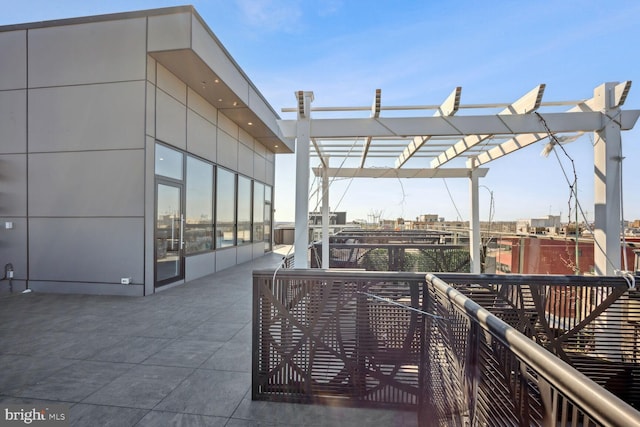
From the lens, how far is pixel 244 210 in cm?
881

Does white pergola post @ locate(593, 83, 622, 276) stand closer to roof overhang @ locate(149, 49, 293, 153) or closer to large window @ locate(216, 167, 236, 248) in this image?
roof overhang @ locate(149, 49, 293, 153)

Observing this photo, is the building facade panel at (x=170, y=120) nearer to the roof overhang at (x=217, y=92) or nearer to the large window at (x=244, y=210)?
the roof overhang at (x=217, y=92)

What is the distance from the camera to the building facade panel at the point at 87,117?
15.7 feet

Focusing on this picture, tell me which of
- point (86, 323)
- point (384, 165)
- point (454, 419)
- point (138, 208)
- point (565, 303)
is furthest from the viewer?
point (384, 165)

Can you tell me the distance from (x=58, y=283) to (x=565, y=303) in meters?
6.82

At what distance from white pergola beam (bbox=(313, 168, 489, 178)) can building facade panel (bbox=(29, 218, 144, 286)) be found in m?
3.33

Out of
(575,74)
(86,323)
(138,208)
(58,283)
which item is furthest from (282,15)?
(58,283)

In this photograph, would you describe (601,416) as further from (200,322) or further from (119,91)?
(119,91)

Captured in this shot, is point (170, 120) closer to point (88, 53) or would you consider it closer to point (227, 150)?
point (88, 53)

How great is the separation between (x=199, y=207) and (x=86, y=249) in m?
2.11

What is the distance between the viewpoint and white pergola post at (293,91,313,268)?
2.68 metres

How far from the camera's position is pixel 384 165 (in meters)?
5.35

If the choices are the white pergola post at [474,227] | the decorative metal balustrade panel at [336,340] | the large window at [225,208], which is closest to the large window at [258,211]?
Result: the large window at [225,208]

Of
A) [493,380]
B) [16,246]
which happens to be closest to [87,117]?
[16,246]
